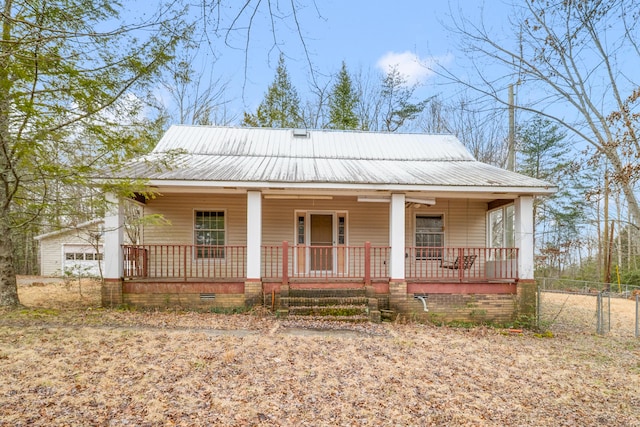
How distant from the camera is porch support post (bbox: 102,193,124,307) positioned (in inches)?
387

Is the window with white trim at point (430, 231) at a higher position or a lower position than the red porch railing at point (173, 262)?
higher

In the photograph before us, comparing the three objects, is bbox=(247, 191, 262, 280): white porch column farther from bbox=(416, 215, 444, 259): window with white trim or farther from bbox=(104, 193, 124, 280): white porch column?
bbox=(416, 215, 444, 259): window with white trim

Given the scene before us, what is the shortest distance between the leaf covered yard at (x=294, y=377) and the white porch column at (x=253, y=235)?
1837mm

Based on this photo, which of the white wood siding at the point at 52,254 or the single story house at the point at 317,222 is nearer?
the single story house at the point at 317,222

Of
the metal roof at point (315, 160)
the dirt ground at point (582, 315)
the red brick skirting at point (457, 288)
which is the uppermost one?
the metal roof at point (315, 160)

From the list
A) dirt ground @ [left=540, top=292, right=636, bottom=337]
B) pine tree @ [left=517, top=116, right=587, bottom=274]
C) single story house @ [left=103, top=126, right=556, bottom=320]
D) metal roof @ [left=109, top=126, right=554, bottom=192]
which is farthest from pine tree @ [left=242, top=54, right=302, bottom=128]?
dirt ground @ [left=540, top=292, right=636, bottom=337]

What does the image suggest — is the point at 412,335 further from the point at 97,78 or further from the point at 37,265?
the point at 37,265

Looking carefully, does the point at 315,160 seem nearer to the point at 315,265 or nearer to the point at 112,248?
the point at 315,265

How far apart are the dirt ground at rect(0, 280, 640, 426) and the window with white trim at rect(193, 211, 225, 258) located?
147 inches

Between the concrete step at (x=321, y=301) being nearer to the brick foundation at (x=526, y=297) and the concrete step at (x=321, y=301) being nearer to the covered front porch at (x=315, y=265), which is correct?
the covered front porch at (x=315, y=265)

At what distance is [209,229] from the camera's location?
1220 centimetres

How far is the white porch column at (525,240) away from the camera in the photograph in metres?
10.1

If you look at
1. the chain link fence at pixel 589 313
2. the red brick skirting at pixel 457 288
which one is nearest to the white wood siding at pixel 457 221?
the chain link fence at pixel 589 313

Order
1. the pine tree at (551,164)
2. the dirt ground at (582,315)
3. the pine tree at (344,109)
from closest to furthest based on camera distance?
the dirt ground at (582,315), the pine tree at (551,164), the pine tree at (344,109)
